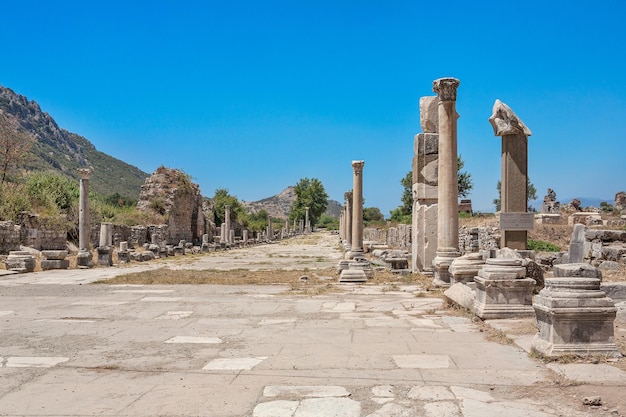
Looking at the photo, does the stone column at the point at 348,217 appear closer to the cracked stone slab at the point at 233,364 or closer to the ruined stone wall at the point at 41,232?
the ruined stone wall at the point at 41,232

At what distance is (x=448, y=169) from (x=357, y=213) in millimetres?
9073

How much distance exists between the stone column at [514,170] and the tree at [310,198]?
299ft

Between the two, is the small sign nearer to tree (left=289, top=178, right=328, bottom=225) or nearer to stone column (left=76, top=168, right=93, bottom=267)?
stone column (left=76, top=168, right=93, bottom=267)

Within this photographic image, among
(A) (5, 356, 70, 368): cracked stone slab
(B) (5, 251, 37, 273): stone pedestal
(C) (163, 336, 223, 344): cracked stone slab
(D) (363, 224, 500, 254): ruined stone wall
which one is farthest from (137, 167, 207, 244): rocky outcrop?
(A) (5, 356, 70, 368): cracked stone slab

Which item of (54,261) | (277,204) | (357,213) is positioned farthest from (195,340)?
(277,204)

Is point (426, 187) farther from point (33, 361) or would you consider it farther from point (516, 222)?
point (33, 361)

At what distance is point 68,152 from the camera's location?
307 ft

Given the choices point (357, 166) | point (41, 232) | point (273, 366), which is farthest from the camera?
point (41, 232)

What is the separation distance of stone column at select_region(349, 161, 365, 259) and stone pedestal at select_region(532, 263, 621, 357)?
49.4ft

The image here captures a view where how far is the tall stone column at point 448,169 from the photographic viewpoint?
13172mm

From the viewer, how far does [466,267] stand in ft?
35.0

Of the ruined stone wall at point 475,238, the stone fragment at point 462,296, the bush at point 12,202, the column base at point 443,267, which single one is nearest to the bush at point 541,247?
the ruined stone wall at point 475,238

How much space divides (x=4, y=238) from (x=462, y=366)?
22365 millimetres

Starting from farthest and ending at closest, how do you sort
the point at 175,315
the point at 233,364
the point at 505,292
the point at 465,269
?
the point at 465,269, the point at 175,315, the point at 505,292, the point at 233,364
